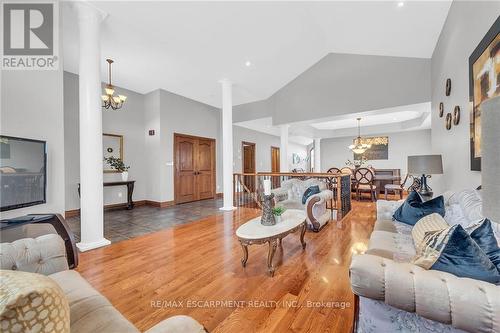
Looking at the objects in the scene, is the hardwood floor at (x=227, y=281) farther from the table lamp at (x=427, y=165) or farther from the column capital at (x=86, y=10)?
the column capital at (x=86, y=10)

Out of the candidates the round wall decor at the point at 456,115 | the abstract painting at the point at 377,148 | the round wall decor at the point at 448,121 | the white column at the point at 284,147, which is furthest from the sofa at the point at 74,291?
the abstract painting at the point at 377,148

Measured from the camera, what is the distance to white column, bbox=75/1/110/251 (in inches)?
112

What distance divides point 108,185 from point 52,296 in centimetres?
507

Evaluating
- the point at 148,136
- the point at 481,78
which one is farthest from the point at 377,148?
the point at 148,136

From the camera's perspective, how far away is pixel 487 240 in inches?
44.4

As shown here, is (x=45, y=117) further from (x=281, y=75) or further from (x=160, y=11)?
(x=281, y=75)

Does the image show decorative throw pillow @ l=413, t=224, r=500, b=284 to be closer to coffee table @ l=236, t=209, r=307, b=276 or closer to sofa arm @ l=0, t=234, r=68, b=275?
coffee table @ l=236, t=209, r=307, b=276

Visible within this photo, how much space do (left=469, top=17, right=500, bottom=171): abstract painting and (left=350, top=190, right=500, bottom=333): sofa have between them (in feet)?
4.04

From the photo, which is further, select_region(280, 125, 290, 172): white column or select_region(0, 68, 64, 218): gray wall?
select_region(280, 125, 290, 172): white column

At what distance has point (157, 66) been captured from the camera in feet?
14.9

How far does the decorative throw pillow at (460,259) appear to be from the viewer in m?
0.98

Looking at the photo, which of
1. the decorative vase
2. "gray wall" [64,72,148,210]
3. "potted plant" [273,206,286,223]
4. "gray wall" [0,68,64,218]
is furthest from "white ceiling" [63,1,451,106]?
"potted plant" [273,206,286,223]

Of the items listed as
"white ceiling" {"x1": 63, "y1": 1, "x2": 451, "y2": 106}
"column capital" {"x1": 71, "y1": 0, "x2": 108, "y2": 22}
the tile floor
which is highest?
"white ceiling" {"x1": 63, "y1": 1, "x2": 451, "y2": 106}

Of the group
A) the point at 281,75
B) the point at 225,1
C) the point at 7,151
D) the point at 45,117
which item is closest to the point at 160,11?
the point at 225,1
